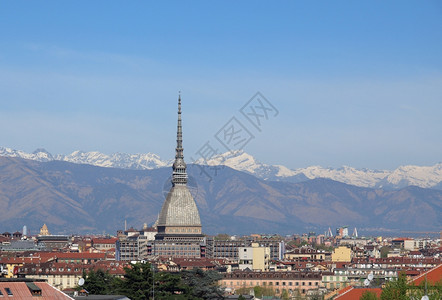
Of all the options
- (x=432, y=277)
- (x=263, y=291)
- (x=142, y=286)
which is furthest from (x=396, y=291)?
(x=263, y=291)

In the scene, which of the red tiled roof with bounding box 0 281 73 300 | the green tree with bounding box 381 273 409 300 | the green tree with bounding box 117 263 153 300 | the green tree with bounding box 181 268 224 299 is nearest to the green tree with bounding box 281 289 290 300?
the green tree with bounding box 181 268 224 299

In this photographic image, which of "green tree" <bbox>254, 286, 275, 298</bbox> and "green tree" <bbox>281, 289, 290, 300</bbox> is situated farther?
"green tree" <bbox>254, 286, 275, 298</bbox>

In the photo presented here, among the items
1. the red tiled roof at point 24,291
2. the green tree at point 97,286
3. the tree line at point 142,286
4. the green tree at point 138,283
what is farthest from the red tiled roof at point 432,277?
the green tree at point 97,286

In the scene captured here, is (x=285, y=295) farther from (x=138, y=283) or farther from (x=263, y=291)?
(x=138, y=283)

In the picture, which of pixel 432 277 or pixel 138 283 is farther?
pixel 138 283

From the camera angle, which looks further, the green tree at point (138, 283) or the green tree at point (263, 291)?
the green tree at point (263, 291)

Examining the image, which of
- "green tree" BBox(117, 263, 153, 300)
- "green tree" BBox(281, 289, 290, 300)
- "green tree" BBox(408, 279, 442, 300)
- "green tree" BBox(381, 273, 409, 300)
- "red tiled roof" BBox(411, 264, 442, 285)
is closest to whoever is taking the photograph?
"green tree" BBox(408, 279, 442, 300)

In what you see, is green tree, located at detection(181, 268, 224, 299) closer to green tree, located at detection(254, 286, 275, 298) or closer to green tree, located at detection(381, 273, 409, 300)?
green tree, located at detection(254, 286, 275, 298)

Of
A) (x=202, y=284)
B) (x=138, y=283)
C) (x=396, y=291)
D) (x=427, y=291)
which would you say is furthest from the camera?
(x=202, y=284)

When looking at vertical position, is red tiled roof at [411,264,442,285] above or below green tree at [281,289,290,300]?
above

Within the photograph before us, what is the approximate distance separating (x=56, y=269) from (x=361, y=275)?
34277mm

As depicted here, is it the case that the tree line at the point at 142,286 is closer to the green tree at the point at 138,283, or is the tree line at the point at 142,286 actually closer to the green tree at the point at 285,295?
the green tree at the point at 138,283

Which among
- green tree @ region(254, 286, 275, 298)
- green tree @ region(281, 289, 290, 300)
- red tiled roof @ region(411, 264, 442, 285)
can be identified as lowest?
green tree @ region(281, 289, 290, 300)

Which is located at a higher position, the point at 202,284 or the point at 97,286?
the point at 202,284
